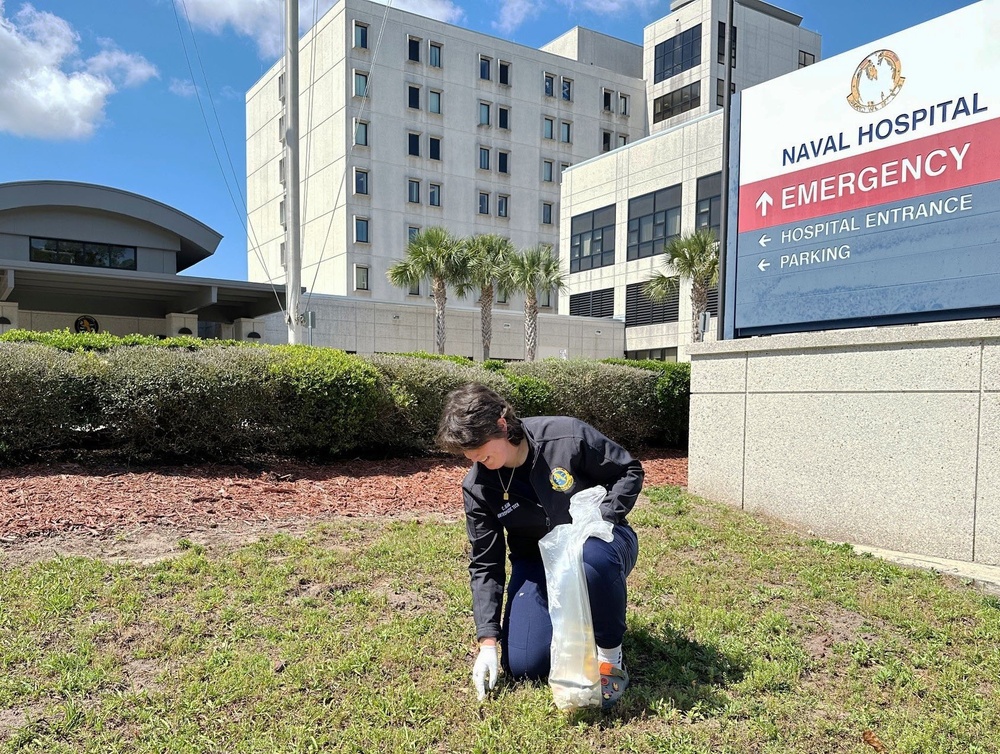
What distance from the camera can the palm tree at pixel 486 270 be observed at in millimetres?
29188

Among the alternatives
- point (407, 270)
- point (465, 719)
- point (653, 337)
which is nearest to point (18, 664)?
point (465, 719)

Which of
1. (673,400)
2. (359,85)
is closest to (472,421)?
(673,400)

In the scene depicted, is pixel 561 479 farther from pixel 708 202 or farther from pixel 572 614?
pixel 708 202

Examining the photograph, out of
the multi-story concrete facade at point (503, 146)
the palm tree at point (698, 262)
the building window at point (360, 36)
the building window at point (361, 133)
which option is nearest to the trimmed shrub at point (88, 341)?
the palm tree at point (698, 262)

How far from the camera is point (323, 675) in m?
3.26

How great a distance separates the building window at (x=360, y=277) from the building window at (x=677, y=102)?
74.6ft

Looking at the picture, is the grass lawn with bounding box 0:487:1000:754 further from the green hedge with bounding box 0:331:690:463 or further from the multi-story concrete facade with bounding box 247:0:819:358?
the multi-story concrete facade with bounding box 247:0:819:358

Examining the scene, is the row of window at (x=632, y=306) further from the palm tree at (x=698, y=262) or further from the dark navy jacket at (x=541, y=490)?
the dark navy jacket at (x=541, y=490)

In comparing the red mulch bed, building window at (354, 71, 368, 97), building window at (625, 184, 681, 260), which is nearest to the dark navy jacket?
the red mulch bed

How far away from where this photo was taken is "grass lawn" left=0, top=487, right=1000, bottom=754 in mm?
2857

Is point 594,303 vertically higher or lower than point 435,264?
lower

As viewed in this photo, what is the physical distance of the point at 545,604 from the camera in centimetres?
321

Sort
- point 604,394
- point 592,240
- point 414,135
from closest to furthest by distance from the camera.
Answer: point 604,394 < point 592,240 < point 414,135

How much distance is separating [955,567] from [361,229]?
1401 inches
